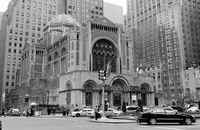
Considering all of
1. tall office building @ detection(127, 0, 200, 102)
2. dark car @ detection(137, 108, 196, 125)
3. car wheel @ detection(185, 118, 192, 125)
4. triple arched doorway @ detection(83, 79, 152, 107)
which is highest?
tall office building @ detection(127, 0, 200, 102)

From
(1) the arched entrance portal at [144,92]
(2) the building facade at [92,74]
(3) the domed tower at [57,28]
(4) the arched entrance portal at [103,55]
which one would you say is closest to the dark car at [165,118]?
(2) the building facade at [92,74]

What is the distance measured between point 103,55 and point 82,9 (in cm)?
7412

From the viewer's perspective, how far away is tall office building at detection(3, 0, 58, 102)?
13438 centimetres

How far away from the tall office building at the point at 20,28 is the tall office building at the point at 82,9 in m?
10.4

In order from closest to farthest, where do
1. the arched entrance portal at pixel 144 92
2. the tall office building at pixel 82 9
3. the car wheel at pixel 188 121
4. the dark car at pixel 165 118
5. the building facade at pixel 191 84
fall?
1. the dark car at pixel 165 118
2. the car wheel at pixel 188 121
3. the arched entrance portal at pixel 144 92
4. the building facade at pixel 191 84
5. the tall office building at pixel 82 9

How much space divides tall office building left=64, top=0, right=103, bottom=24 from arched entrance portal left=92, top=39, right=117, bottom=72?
2650 inches

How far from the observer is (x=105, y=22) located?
91.0 m

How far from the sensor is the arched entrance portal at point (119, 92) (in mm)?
80650

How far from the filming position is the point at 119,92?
267 feet

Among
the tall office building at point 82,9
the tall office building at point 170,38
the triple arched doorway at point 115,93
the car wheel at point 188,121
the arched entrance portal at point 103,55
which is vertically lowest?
the car wheel at point 188,121

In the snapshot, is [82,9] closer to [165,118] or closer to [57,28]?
[57,28]

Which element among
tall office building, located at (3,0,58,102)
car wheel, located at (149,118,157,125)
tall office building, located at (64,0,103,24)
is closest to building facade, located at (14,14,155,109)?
tall office building, located at (3,0,58,102)

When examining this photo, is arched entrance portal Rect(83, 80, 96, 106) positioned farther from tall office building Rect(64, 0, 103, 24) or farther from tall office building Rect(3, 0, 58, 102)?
tall office building Rect(64, 0, 103, 24)

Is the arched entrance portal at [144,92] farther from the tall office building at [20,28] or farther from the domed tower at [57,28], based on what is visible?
the tall office building at [20,28]
